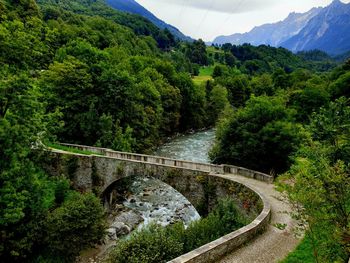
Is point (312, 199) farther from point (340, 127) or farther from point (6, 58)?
point (6, 58)

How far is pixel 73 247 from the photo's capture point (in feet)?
72.4

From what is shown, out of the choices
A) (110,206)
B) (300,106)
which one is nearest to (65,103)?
(110,206)

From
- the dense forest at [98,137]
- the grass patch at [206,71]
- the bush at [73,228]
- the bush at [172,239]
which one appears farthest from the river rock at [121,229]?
the grass patch at [206,71]

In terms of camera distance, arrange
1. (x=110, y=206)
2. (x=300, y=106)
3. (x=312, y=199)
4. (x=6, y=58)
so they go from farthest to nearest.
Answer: (x=300, y=106) → (x=110, y=206) → (x=6, y=58) → (x=312, y=199)

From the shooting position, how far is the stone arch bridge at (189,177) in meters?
18.9

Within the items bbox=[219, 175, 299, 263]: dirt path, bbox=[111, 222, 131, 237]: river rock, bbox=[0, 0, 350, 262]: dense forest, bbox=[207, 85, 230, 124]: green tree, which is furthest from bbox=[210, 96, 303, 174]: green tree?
bbox=[207, 85, 230, 124]: green tree

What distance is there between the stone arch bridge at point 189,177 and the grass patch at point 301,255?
558mm

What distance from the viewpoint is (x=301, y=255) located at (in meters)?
15.5

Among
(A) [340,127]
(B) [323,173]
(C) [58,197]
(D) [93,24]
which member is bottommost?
(C) [58,197]

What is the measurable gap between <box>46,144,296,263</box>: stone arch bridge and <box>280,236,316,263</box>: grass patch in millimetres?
558

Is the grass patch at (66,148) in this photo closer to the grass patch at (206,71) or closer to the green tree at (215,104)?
the green tree at (215,104)

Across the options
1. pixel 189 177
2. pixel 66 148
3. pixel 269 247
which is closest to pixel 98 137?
pixel 66 148

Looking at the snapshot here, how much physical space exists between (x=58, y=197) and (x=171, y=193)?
12.5 metres

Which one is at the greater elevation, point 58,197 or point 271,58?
point 271,58
